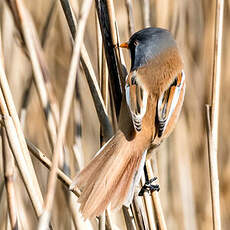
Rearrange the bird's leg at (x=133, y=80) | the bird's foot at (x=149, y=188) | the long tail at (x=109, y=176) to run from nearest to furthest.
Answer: the long tail at (x=109, y=176) → the bird's foot at (x=149, y=188) → the bird's leg at (x=133, y=80)

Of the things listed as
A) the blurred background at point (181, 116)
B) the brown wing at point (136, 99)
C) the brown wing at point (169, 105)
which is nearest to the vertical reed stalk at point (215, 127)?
the brown wing at point (169, 105)

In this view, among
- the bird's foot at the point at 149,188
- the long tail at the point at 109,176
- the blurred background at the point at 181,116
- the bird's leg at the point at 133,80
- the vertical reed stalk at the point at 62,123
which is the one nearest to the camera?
the vertical reed stalk at the point at 62,123

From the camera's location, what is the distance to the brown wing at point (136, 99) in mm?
1629

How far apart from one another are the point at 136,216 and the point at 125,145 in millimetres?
274

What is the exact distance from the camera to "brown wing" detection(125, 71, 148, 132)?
5.34 feet

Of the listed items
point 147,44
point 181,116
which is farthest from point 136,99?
point 181,116

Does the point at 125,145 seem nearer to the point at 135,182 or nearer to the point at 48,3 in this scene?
the point at 135,182

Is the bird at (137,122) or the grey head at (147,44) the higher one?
the grey head at (147,44)

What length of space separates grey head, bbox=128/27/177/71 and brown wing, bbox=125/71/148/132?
14 centimetres

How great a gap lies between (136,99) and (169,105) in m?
0.16

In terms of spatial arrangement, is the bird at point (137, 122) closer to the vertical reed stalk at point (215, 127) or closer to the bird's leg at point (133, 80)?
the bird's leg at point (133, 80)

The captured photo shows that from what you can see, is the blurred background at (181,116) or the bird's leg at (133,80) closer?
the bird's leg at (133,80)

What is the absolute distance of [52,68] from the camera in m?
2.46

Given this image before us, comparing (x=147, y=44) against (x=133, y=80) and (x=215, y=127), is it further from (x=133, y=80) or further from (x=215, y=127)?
(x=215, y=127)
